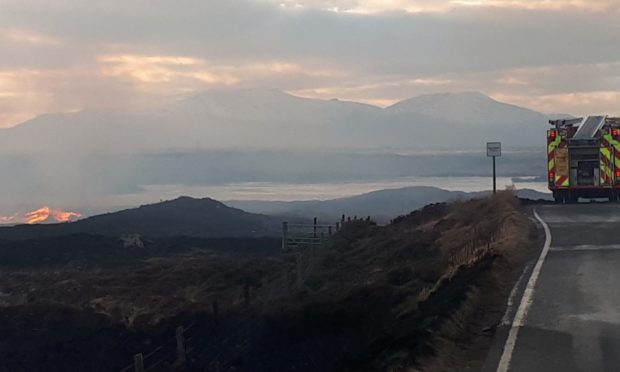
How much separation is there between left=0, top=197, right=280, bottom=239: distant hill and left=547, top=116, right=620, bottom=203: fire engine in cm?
3956

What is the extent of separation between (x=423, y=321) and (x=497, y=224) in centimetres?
1108

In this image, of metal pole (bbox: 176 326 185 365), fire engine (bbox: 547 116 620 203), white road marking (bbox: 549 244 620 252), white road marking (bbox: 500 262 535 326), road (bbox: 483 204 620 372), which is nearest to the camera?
road (bbox: 483 204 620 372)

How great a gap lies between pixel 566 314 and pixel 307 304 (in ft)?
29.8

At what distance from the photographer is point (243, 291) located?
29.6 metres

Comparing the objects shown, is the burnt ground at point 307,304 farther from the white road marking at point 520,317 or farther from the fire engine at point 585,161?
the fire engine at point 585,161

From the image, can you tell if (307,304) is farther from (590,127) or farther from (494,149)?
(590,127)

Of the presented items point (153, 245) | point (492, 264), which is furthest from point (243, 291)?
point (153, 245)

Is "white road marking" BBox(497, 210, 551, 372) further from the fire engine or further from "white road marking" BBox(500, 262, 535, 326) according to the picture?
the fire engine

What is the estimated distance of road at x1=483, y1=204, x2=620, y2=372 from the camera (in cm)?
904

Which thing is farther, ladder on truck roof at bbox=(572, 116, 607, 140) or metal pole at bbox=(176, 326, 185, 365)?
ladder on truck roof at bbox=(572, 116, 607, 140)

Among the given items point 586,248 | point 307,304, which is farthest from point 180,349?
point 586,248

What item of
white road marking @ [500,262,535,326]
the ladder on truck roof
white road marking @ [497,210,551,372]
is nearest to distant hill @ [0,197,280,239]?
the ladder on truck roof

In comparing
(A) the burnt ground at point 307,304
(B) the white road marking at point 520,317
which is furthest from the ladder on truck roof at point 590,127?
(B) the white road marking at point 520,317

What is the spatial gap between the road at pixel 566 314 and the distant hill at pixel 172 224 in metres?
52.1
